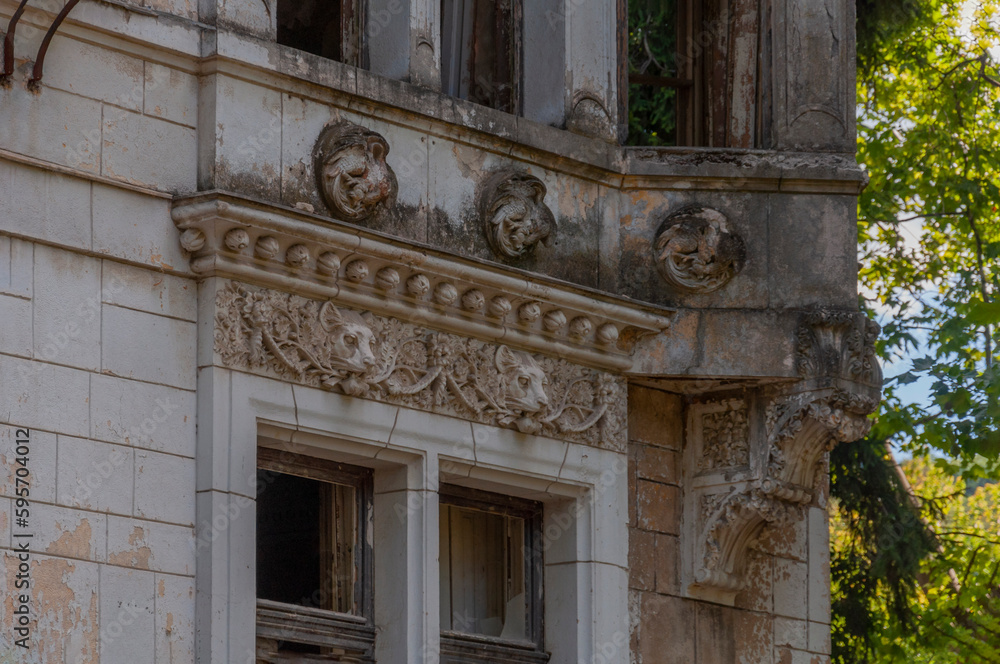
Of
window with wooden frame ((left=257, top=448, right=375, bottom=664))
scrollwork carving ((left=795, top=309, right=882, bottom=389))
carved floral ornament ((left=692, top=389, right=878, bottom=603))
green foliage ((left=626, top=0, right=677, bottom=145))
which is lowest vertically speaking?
window with wooden frame ((left=257, top=448, right=375, bottom=664))

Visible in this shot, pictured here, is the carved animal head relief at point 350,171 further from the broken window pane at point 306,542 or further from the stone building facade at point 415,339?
the broken window pane at point 306,542

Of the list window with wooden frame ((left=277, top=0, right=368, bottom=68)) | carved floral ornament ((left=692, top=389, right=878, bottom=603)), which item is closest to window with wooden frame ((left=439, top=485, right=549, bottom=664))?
carved floral ornament ((left=692, top=389, right=878, bottom=603))

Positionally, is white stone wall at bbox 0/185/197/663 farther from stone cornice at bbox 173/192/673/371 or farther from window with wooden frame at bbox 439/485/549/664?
window with wooden frame at bbox 439/485/549/664

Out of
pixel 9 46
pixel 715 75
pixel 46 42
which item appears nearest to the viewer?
pixel 9 46

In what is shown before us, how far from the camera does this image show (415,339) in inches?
477

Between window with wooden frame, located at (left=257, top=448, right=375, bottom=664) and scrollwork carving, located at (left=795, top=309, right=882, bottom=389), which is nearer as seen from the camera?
window with wooden frame, located at (left=257, top=448, right=375, bottom=664)

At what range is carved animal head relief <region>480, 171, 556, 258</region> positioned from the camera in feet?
41.4

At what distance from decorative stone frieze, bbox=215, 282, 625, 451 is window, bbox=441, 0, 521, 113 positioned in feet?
6.36

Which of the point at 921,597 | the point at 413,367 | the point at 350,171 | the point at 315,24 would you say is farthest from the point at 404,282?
the point at 921,597

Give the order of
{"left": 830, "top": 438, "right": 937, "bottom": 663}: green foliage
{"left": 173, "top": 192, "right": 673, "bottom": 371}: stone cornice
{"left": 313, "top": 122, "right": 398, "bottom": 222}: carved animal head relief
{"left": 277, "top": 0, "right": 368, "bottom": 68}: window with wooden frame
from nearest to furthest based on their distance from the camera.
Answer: {"left": 173, "top": 192, "right": 673, "bottom": 371}: stone cornice → {"left": 313, "top": 122, "right": 398, "bottom": 222}: carved animal head relief → {"left": 277, "top": 0, "right": 368, "bottom": 68}: window with wooden frame → {"left": 830, "top": 438, "right": 937, "bottom": 663}: green foliage

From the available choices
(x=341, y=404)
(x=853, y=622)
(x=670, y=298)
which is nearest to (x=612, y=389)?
(x=670, y=298)

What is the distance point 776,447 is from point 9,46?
547 cm

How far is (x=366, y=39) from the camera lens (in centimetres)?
1265

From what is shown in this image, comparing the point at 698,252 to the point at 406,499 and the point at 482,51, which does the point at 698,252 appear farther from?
the point at 406,499
